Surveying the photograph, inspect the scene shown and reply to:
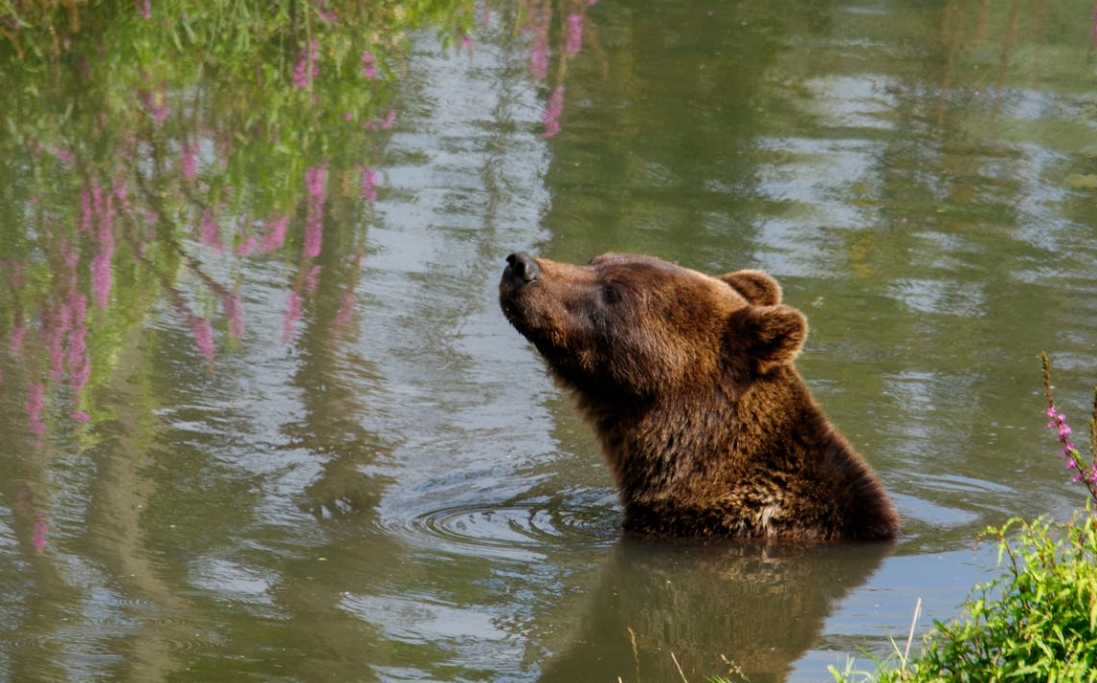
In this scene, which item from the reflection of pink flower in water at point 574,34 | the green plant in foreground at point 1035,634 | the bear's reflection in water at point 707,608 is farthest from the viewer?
the reflection of pink flower in water at point 574,34

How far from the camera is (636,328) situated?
7.13 metres

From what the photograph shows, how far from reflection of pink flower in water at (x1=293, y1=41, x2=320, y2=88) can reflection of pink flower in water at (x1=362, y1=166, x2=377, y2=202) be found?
1.74m

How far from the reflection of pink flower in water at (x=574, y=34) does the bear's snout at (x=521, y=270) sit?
7767 mm

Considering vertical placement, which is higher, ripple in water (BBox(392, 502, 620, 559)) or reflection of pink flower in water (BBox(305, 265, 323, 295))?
reflection of pink flower in water (BBox(305, 265, 323, 295))

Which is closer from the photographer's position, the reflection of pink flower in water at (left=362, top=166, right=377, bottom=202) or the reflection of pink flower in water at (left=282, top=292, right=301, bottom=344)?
the reflection of pink flower in water at (left=282, top=292, right=301, bottom=344)

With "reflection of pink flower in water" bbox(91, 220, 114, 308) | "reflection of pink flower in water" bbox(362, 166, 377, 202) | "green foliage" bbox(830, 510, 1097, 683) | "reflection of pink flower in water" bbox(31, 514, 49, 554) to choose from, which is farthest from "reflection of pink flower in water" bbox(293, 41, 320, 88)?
"green foliage" bbox(830, 510, 1097, 683)

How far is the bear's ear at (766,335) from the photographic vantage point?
22.5 feet

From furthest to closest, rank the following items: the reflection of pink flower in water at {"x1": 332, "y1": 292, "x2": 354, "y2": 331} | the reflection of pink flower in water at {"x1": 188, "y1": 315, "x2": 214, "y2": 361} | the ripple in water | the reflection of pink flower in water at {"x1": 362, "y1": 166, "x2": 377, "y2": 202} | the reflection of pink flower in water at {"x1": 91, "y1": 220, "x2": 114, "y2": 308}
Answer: the reflection of pink flower in water at {"x1": 362, "y1": 166, "x2": 377, "y2": 202} < the reflection of pink flower in water at {"x1": 332, "y1": 292, "x2": 354, "y2": 331} < the reflection of pink flower in water at {"x1": 91, "y1": 220, "x2": 114, "y2": 308} < the reflection of pink flower in water at {"x1": 188, "y1": 315, "x2": 214, "y2": 361} < the ripple in water

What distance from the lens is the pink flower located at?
13168mm

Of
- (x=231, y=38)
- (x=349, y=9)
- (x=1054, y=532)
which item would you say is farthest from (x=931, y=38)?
(x=1054, y=532)

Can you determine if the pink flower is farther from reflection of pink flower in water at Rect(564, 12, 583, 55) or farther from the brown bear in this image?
the brown bear

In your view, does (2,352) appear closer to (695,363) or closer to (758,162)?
(695,363)

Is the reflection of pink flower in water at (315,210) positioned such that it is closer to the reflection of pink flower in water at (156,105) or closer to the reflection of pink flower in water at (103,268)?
the reflection of pink flower in water at (103,268)

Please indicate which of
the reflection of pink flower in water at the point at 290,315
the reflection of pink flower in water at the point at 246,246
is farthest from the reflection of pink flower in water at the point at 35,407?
the reflection of pink flower in water at the point at 246,246
